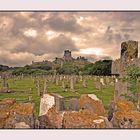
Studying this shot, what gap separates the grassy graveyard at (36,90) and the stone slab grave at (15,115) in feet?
0.24

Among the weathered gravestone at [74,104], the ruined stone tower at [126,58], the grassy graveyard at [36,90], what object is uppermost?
the ruined stone tower at [126,58]

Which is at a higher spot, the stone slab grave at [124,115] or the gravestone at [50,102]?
the gravestone at [50,102]

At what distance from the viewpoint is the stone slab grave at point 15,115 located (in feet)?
23.4

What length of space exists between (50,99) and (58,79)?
259 millimetres

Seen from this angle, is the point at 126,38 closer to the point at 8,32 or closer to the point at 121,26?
the point at 121,26

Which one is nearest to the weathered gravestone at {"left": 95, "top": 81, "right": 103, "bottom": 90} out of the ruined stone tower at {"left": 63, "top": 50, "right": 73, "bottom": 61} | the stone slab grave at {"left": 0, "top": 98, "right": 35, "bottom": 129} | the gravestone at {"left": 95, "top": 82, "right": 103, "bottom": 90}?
the gravestone at {"left": 95, "top": 82, "right": 103, "bottom": 90}

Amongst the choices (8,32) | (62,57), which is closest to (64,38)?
(62,57)

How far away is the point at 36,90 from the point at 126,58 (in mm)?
1147

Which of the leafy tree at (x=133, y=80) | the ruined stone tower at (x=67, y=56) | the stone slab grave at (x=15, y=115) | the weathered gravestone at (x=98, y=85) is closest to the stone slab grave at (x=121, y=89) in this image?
the leafy tree at (x=133, y=80)

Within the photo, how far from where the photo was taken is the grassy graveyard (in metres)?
7.16

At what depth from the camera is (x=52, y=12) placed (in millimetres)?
7148

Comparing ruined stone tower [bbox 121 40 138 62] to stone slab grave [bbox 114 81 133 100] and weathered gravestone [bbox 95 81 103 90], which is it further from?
weathered gravestone [bbox 95 81 103 90]

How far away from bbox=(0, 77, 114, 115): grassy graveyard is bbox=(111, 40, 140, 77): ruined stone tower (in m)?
0.22

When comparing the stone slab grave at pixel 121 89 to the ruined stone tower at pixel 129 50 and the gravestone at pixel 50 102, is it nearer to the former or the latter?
the ruined stone tower at pixel 129 50
